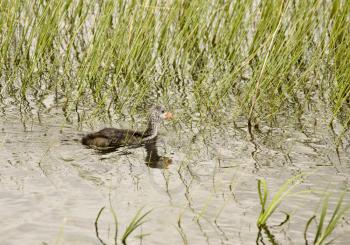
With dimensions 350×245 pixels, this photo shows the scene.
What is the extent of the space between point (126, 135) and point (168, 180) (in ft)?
3.89

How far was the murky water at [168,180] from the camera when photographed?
530 cm

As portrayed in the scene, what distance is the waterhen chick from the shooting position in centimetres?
717

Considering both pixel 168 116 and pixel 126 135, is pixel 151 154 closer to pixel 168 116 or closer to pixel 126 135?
pixel 126 135

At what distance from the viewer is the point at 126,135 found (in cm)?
742

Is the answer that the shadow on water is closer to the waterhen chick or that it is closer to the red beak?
the waterhen chick

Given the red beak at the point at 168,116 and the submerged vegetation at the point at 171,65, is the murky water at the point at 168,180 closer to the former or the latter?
the red beak at the point at 168,116

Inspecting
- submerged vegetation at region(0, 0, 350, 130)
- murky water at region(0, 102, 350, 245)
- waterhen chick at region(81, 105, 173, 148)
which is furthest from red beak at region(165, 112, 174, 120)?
submerged vegetation at region(0, 0, 350, 130)

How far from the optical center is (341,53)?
8.83 m

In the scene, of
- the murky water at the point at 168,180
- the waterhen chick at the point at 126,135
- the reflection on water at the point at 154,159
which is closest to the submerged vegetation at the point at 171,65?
the waterhen chick at the point at 126,135

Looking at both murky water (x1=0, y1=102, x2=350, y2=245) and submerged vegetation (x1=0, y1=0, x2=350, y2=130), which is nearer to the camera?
murky water (x1=0, y1=102, x2=350, y2=245)

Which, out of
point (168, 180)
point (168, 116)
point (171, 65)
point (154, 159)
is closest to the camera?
point (168, 180)

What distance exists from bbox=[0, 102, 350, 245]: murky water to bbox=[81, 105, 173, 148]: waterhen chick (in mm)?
101

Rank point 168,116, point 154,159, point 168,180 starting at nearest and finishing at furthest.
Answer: point 168,180, point 154,159, point 168,116

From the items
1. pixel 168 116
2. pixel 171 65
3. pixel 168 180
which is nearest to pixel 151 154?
pixel 168 116
